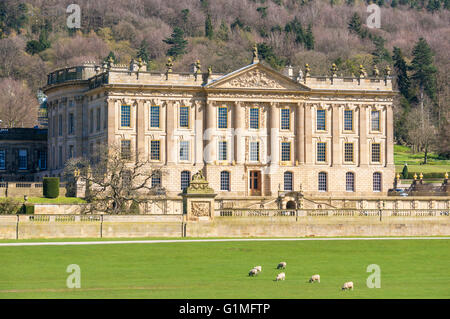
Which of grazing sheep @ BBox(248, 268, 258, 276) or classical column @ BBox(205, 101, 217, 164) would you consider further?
classical column @ BBox(205, 101, 217, 164)

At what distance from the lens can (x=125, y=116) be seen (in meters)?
94.8

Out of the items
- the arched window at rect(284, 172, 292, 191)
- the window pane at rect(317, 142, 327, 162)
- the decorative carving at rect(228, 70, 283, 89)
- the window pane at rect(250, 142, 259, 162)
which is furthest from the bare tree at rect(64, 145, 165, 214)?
the window pane at rect(317, 142, 327, 162)

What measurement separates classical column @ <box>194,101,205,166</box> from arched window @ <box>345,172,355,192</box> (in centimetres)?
1378

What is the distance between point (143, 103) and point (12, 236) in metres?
39.1

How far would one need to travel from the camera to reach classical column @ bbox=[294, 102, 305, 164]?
97062 mm

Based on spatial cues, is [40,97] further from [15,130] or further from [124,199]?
[124,199]

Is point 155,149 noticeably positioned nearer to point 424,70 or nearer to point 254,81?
point 254,81

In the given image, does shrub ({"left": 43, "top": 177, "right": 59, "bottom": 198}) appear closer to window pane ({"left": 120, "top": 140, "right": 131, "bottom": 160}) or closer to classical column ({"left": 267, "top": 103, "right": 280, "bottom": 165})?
window pane ({"left": 120, "top": 140, "right": 131, "bottom": 160})

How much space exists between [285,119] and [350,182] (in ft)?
27.7

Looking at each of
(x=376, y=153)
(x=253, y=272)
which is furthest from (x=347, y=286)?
(x=376, y=153)

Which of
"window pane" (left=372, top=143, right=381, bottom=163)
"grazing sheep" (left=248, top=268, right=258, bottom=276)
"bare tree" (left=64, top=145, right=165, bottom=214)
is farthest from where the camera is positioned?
"window pane" (left=372, top=143, right=381, bottom=163)

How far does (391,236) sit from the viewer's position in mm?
63281

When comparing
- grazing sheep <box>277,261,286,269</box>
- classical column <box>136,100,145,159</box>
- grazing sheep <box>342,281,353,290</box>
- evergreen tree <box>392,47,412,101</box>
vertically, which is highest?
evergreen tree <box>392,47,412,101</box>
